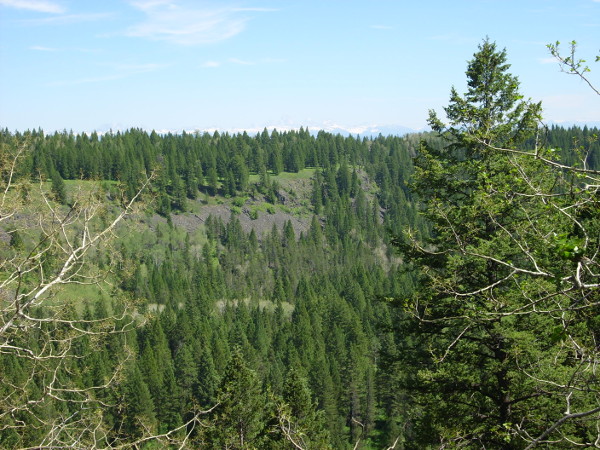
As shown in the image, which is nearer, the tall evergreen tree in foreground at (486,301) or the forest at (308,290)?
the forest at (308,290)

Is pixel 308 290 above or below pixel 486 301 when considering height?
below

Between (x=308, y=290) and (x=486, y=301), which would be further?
(x=308, y=290)

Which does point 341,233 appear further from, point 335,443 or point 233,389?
point 233,389

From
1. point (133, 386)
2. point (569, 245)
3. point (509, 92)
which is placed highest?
point (509, 92)

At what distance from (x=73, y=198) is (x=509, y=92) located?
33.6 feet

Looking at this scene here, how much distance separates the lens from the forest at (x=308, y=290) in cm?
804

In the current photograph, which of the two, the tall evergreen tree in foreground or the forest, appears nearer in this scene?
A: the forest

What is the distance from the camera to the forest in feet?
26.4

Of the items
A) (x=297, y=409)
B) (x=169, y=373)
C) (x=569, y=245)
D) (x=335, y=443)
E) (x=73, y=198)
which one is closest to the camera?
(x=569, y=245)

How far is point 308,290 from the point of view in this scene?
88.9 meters

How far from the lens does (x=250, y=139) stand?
180500mm

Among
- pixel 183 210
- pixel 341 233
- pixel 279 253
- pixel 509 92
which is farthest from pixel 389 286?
pixel 509 92

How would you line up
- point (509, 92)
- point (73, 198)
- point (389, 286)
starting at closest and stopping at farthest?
point (73, 198)
point (509, 92)
point (389, 286)

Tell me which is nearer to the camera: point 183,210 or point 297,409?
point 297,409
